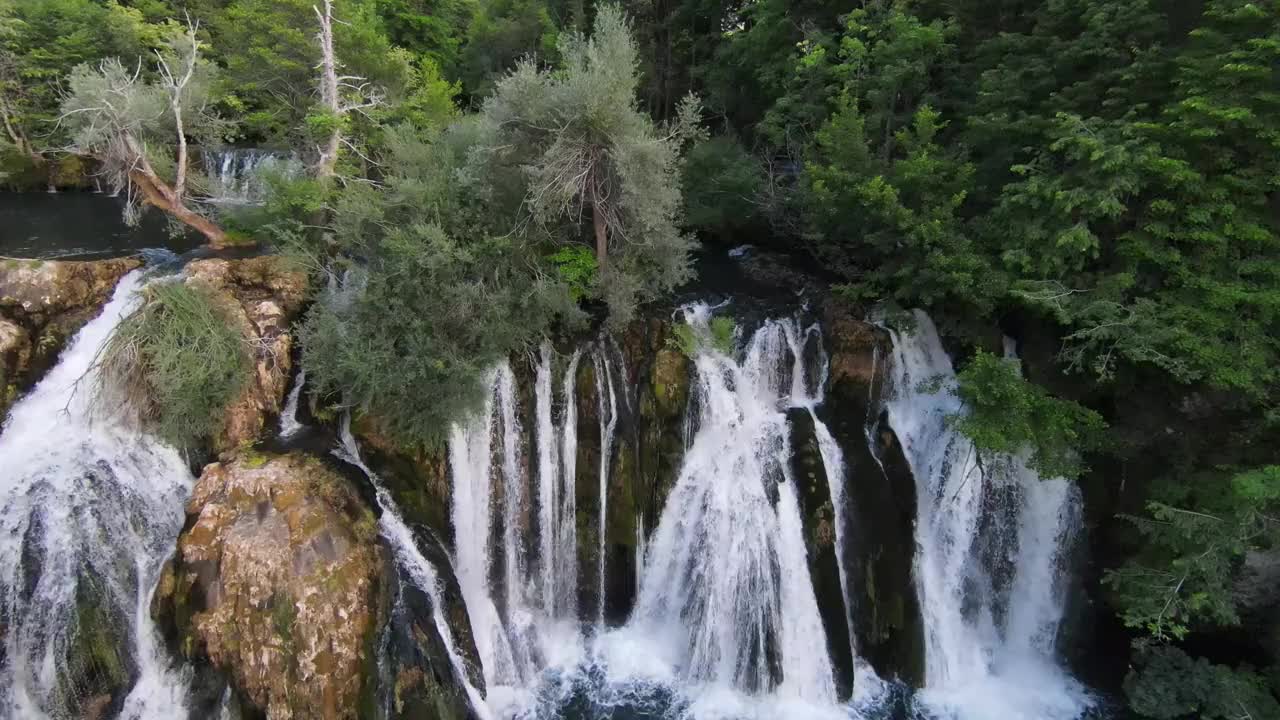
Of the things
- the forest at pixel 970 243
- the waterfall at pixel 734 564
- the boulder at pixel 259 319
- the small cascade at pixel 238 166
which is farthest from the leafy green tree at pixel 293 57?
the waterfall at pixel 734 564

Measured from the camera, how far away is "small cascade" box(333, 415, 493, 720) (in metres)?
8.25

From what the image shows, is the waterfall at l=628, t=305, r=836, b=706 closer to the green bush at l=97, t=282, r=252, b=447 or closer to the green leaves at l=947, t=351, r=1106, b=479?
the green leaves at l=947, t=351, r=1106, b=479

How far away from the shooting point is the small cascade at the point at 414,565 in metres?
8.25

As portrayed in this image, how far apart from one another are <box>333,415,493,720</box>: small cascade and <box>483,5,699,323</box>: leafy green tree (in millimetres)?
4510

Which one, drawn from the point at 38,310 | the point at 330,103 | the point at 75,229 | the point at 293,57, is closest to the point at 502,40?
the point at 293,57

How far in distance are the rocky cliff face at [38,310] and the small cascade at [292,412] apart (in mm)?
2771

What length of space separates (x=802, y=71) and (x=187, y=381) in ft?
42.9

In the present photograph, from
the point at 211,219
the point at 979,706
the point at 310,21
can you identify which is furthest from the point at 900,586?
the point at 310,21

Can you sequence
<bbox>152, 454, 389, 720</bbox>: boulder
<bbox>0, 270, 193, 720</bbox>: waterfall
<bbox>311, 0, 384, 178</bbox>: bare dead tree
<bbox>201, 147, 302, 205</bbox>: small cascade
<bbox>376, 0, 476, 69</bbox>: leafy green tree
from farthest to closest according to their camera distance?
1. <bbox>376, 0, 476, 69</bbox>: leafy green tree
2. <bbox>201, 147, 302, 205</bbox>: small cascade
3. <bbox>311, 0, 384, 178</bbox>: bare dead tree
4. <bbox>0, 270, 193, 720</bbox>: waterfall
5. <bbox>152, 454, 389, 720</bbox>: boulder

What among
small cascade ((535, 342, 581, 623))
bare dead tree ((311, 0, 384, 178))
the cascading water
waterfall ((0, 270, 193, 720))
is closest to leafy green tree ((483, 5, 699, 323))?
small cascade ((535, 342, 581, 623))

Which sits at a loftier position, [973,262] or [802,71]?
[802,71]

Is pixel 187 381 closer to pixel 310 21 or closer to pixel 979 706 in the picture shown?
pixel 310 21

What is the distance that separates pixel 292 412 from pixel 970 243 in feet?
36.2

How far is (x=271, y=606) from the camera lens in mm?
6902
